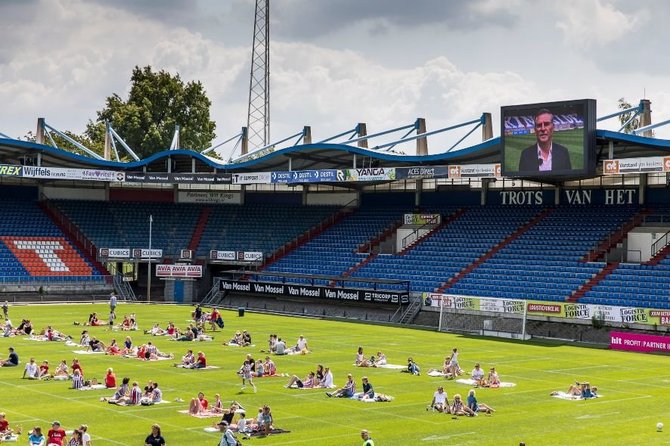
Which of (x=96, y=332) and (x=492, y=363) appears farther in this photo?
(x=96, y=332)

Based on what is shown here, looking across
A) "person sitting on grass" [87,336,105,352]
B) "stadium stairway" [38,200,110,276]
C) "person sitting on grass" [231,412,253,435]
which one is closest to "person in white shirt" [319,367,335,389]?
"person sitting on grass" [231,412,253,435]

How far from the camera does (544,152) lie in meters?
66.6

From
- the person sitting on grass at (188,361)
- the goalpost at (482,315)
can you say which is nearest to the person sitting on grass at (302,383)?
the person sitting on grass at (188,361)

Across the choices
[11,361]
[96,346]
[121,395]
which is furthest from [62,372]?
[96,346]

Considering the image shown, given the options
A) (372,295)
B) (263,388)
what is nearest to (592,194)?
(372,295)

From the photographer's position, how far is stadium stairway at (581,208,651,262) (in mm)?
67375

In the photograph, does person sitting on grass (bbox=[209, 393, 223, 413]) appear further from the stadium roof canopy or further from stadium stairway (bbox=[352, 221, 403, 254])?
stadium stairway (bbox=[352, 221, 403, 254])

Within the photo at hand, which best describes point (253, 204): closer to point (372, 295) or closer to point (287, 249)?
point (287, 249)

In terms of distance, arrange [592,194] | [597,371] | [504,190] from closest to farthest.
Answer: [597,371], [592,194], [504,190]

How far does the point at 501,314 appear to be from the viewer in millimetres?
62531

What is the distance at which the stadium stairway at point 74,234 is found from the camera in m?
84.9

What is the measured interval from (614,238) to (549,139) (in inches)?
336

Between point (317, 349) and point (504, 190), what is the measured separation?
3252 cm

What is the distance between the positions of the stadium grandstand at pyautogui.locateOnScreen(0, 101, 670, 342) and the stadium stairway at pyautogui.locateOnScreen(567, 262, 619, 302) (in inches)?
5.5
